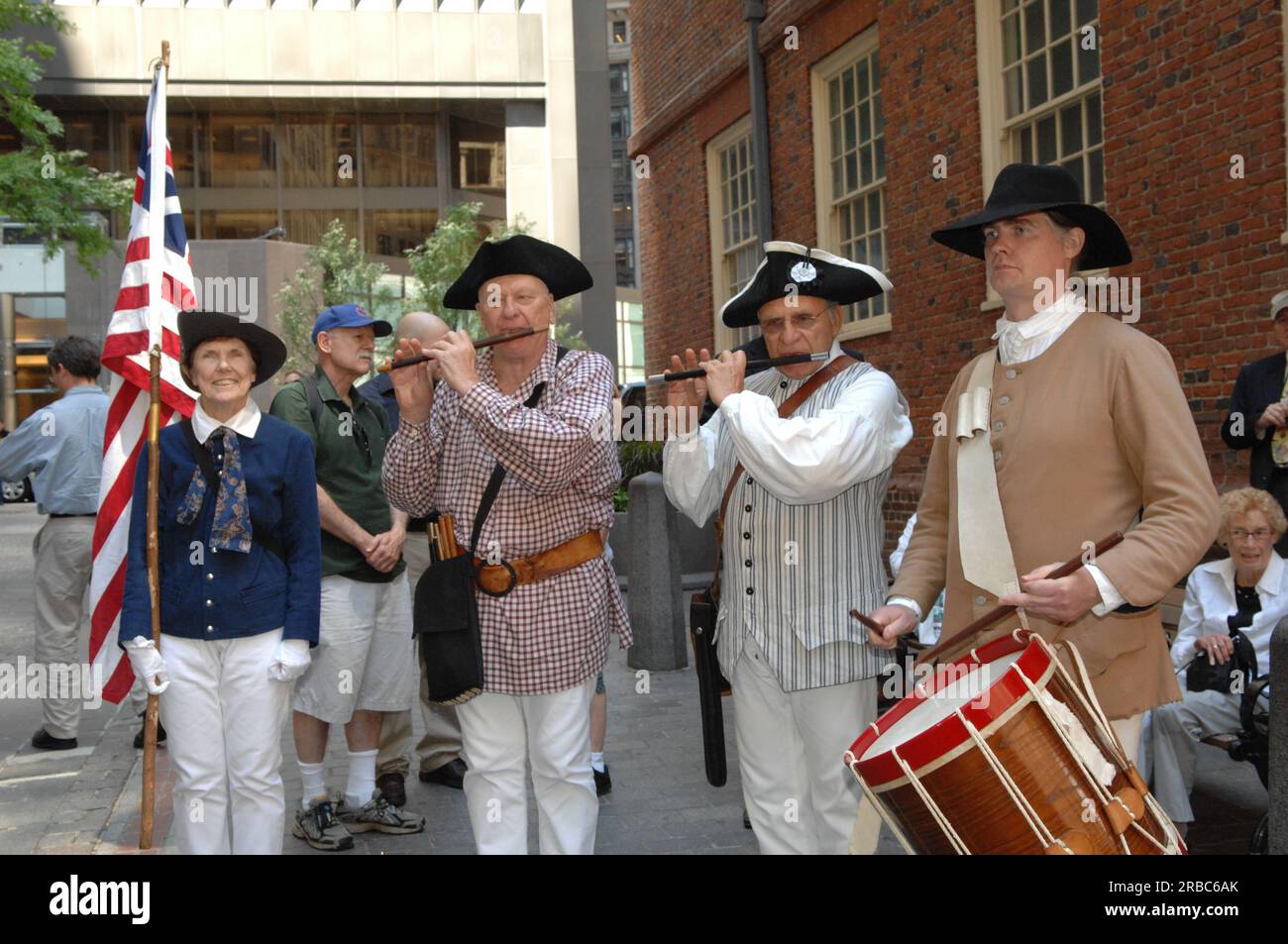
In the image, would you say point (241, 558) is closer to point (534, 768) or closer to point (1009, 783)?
point (534, 768)

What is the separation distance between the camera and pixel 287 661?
4.32m

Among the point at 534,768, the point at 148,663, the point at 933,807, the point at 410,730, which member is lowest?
the point at 410,730

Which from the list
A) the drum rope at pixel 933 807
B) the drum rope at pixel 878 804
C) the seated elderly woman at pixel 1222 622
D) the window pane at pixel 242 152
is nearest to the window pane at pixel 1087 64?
the seated elderly woman at pixel 1222 622

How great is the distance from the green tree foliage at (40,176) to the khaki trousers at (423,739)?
12.4 m

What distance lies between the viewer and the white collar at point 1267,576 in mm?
5273

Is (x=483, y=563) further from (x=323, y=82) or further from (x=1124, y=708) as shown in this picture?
(x=323, y=82)

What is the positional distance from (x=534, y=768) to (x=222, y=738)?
3.61 feet

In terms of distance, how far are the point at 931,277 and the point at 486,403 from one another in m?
7.76

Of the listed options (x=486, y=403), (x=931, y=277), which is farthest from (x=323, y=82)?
(x=486, y=403)

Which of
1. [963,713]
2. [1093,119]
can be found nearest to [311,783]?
[963,713]

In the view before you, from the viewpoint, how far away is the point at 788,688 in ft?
12.4

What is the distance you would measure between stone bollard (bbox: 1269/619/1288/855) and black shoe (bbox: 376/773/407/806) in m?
3.78
